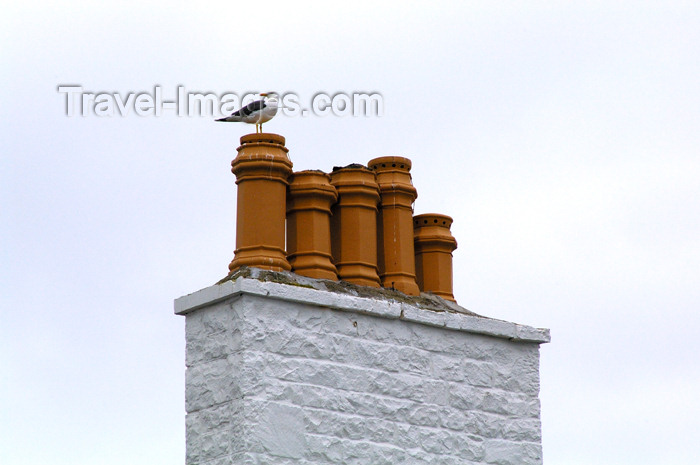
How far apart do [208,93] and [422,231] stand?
2055 mm

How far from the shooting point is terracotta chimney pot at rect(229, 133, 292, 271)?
6508 mm

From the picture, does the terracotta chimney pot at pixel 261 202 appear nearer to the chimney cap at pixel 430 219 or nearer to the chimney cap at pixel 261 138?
the chimney cap at pixel 261 138

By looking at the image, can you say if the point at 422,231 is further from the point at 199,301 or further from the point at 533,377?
the point at 199,301

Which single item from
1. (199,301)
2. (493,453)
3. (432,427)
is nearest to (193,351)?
(199,301)

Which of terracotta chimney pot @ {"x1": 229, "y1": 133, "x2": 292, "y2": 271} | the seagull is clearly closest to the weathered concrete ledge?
terracotta chimney pot @ {"x1": 229, "y1": 133, "x2": 292, "y2": 271}

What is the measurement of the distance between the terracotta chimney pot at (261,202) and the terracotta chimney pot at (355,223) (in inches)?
15.8

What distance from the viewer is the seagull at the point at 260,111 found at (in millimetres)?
7320

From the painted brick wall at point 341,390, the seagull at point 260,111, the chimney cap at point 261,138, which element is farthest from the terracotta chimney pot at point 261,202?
the seagull at point 260,111

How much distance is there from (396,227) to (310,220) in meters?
0.60

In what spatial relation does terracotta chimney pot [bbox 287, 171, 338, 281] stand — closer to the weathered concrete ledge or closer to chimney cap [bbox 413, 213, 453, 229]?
the weathered concrete ledge

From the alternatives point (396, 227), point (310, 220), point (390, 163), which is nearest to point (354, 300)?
point (310, 220)

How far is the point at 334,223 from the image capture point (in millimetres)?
6953

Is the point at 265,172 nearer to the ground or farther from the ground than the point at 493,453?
Answer: farther from the ground

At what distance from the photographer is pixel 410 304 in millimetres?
6602
